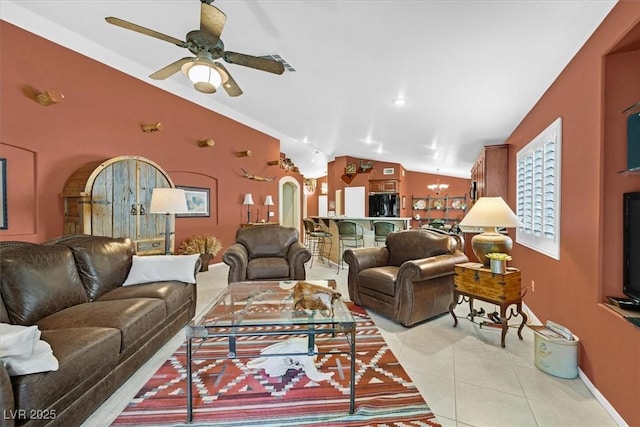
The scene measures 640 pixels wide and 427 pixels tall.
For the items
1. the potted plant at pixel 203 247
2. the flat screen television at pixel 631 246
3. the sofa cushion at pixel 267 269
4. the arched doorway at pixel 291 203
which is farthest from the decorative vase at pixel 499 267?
the arched doorway at pixel 291 203

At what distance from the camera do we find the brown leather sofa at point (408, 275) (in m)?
2.88

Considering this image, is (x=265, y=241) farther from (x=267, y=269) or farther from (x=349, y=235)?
(x=349, y=235)

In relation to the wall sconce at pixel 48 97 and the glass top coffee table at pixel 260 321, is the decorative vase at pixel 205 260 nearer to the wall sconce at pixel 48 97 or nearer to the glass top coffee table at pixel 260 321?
the glass top coffee table at pixel 260 321

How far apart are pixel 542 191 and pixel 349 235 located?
3.41m

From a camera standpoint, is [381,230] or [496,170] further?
[381,230]

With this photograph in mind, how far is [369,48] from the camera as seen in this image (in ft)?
8.86

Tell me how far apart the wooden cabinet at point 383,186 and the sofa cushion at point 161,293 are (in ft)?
26.5

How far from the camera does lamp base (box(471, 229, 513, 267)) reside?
2734 millimetres

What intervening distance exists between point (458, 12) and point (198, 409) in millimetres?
3140

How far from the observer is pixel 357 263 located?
137 inches

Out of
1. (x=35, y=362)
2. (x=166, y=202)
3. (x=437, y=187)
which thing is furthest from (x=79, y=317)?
(x=437, y=187)

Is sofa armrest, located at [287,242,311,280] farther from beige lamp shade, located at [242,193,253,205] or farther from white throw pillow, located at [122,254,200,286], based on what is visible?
beige lamp shade, located at [242,193,253,205]

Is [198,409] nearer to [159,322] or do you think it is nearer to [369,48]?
[159,322]

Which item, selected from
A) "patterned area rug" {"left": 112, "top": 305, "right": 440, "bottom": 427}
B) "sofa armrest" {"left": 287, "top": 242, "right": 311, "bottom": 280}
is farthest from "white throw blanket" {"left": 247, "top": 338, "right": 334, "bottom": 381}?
"sofa armrest" {"left": 287, "top": 242, "right": 311, "bottom": 280}
